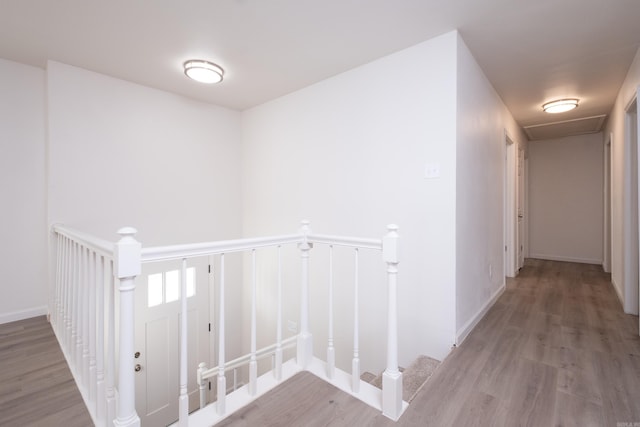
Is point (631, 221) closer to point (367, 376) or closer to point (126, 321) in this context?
point (367, 376)

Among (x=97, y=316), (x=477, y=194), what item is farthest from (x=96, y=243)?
(x=477, y=194)

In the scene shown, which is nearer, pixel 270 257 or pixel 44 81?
pixel 44 81

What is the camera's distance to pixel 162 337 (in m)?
3.42

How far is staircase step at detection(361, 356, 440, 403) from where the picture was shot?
70.8 inches

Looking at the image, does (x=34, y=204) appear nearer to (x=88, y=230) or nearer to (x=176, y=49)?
(x=88, y=230)

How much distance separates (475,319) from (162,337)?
331 centimetres

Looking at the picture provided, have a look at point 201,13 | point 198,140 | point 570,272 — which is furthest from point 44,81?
point 570,272

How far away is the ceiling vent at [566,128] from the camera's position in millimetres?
4535

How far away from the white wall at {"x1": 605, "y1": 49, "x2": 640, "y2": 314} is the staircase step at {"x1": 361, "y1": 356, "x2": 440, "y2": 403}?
226cm

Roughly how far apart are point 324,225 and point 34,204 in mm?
2814

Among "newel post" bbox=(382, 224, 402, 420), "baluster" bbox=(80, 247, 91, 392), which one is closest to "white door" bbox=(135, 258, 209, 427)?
"baluster" bbox=(80, 247, 91, 392)

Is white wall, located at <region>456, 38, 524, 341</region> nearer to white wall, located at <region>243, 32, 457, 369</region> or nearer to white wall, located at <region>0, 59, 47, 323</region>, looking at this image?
white wall, located at <region>243, 32, 457, 369</region>

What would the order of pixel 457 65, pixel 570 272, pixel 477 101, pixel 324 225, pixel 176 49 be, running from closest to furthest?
1. pixel 457 65
2. pixel 176 49
3. pixel 477 101
4. pixel 324 225
5. pixel 570 272

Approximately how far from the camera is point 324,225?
10.3 feet
